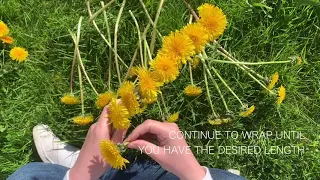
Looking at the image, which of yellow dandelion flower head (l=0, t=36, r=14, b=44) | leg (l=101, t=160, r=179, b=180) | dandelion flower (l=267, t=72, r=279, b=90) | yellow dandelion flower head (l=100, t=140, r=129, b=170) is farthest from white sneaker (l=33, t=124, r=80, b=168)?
dandelion flower (l=267, t=72, r=279, b=90)

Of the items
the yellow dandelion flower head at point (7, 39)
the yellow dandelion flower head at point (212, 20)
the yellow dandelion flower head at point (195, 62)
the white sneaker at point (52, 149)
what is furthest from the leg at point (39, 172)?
the yellow dandelion flower head at point (212, 20)

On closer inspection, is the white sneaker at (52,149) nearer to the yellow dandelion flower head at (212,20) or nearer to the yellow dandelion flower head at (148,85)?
the yellow dandelion flower head at (148,85)

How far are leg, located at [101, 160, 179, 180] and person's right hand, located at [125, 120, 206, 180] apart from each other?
20 centimetres

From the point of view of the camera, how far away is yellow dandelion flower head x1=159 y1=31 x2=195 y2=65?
0.91 m

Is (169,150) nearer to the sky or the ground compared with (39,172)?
nearer to the sky

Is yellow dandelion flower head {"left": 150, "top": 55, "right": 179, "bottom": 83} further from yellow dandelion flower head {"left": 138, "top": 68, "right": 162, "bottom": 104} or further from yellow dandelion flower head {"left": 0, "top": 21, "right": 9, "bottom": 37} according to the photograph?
yellow dandelion flower head {"left": 0, "top": 21, "right": 9, "bottom": 37}

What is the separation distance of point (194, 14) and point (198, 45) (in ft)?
0.84

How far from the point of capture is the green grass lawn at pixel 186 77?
4.07ft

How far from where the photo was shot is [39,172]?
121 centimetres

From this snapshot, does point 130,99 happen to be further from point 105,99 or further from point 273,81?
point 273,81

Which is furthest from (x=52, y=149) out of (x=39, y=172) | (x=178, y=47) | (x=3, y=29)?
(x=178, y=47)

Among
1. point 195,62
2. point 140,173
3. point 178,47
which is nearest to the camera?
point 178,47

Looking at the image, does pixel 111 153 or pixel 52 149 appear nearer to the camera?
pixel 111 153

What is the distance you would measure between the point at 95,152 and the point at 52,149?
298mm
